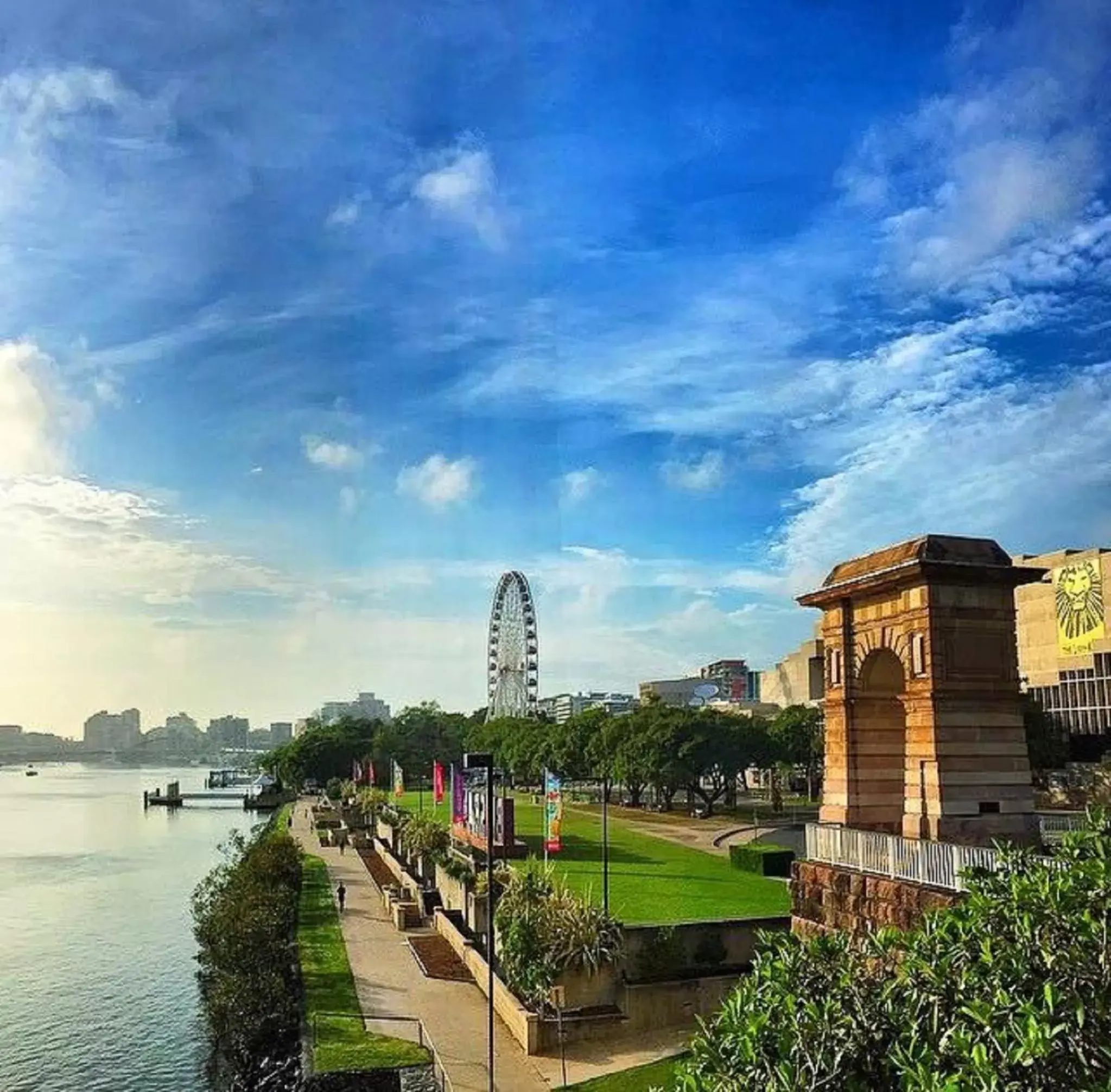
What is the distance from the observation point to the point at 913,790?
76.7 feet

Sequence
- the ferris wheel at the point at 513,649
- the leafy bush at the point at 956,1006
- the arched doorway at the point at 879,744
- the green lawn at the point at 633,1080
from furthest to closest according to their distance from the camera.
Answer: the ferris wheel at the point at 513,649 → the arched doorway at the point at 879,744 → the green lawn at the point at 633,1080 → the leafy bush at the point at 956,1006

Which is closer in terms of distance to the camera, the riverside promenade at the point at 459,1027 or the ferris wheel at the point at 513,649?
the riverside promenade at the point at 459,1027

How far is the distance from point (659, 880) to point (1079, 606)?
55.9m

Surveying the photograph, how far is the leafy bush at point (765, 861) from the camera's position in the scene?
46625 mm

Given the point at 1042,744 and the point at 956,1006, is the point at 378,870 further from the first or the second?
the point at 956,1006

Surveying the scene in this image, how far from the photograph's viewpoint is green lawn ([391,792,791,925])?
118 feet

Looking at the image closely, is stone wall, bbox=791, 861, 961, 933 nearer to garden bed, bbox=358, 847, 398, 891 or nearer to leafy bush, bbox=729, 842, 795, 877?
leafy bush, bbox=729, 842, 795, 877

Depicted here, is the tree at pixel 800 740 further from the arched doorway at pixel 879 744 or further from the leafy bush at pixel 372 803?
the arched doorway at pixel 879 744

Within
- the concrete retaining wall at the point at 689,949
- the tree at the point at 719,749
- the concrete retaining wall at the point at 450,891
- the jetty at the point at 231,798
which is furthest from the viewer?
the jetty at the point at 231,798

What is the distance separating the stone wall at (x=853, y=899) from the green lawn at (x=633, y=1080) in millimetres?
4112

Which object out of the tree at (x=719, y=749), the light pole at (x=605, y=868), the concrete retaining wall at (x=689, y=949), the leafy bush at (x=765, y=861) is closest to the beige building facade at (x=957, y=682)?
the concrete retaining wall at (x=689, y=949)

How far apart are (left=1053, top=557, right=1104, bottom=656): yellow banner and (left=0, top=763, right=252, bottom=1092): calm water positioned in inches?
2544

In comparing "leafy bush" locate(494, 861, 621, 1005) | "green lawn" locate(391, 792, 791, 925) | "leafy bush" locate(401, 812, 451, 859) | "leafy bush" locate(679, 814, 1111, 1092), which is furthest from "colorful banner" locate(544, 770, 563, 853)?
"leafy bush" locate(679, 814, 1111, 1092)

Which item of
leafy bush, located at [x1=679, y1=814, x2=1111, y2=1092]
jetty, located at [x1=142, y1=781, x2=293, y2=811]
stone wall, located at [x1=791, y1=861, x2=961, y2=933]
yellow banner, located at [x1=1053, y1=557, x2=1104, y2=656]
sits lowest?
jetty, located at [x1=142, y1=781, x2=293, y2=811]
